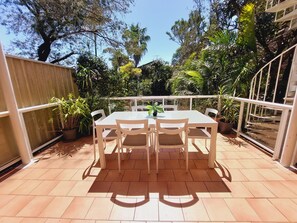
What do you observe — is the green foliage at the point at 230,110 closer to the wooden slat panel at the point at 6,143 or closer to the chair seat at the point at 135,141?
the chair seat at the point at 135,141

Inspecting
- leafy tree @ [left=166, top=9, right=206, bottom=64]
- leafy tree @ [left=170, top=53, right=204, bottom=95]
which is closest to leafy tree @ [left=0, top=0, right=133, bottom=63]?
leafy tree @ [left=170, top=53, right=204, bottom=95]

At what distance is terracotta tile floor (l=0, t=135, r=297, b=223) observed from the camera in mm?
1453

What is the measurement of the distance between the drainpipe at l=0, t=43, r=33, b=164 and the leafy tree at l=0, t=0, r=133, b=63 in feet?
8.70

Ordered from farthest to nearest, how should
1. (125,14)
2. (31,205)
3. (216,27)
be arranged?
(216,27) < (125,14) < (31,205)

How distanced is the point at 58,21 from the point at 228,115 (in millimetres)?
5029

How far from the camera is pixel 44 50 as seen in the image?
5.30 meters

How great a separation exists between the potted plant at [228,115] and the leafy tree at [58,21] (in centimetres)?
388

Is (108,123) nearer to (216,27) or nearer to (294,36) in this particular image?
(294,36)

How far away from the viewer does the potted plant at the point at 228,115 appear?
344cm

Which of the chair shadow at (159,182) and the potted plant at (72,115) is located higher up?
the potted plant at (72,115)

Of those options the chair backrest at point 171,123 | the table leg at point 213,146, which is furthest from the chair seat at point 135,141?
the table leg at point 213,146

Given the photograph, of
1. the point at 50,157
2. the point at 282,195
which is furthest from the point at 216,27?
the point at 50,157

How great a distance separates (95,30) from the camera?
4.76 metres

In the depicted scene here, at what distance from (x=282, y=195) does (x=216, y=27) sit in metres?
6.42
